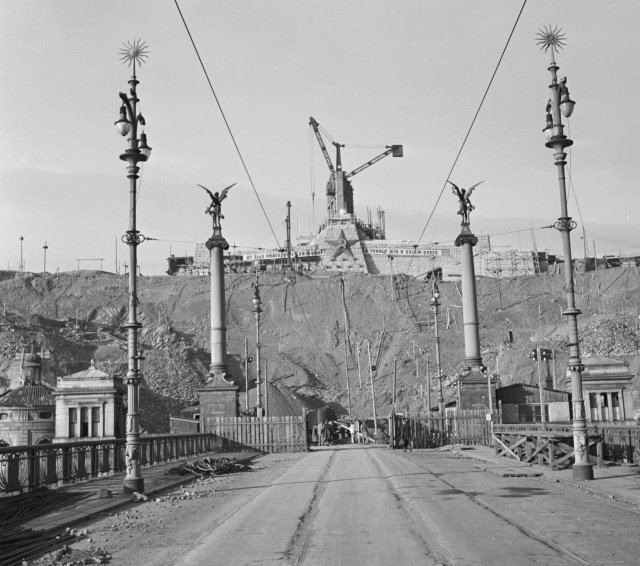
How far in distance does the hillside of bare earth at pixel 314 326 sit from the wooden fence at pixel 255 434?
57499 mm

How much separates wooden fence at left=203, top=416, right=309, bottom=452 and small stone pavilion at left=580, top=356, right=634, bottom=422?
16.2 m

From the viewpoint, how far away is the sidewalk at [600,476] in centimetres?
1650

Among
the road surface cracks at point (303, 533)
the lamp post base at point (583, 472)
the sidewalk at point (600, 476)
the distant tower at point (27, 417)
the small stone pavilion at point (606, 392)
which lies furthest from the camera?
the distant tower at point (27, 417)

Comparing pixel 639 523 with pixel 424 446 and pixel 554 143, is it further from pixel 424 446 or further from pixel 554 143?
pixel 424 446

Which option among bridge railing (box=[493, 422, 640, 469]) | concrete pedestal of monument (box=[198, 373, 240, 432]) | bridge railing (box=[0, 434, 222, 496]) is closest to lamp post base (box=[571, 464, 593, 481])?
bridge railing (box=[493, 422, 640, 469])

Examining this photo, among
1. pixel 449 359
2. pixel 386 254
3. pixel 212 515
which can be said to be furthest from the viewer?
pixel 386 254

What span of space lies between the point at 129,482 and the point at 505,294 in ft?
424

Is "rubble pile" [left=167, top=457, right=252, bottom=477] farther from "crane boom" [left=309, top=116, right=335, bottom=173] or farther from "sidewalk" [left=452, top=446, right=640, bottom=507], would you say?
"crane boom" [left=309, top=116, right=335, bottom=173]

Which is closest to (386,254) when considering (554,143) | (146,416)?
(146,416)

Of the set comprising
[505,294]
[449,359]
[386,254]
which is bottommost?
[449,359]

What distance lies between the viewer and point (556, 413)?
42406 millimetres

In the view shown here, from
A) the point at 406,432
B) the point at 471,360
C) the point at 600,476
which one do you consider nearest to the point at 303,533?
the point at 600,476

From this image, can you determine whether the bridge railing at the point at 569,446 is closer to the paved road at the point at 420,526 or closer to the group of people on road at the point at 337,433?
the paved road at the point at 420,526

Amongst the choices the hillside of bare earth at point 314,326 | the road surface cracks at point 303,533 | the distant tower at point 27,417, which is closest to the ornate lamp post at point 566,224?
the road surface cracks at point 303,533
